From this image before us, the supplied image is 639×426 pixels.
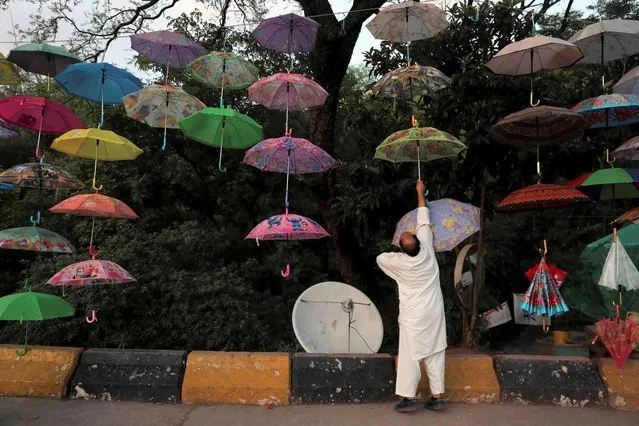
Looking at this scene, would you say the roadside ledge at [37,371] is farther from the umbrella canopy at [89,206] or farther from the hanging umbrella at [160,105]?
the hanging umbrella at [160,105]

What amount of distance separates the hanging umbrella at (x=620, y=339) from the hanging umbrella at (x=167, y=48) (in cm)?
542

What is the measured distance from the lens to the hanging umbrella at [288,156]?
17.1ft

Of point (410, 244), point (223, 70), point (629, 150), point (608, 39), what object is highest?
point (608, 39)

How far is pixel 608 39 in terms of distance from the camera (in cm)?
571

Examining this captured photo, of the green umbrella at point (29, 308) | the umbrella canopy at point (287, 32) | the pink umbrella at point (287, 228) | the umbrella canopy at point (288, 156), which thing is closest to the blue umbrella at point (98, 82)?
the umbrella canopy at point (287, 32)

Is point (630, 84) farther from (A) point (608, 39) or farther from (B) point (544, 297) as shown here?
(B) point (544, 297)

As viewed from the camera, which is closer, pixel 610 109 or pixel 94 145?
pixel 94 145

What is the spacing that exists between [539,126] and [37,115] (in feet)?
18.0

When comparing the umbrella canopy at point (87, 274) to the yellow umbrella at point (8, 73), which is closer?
the umbrella canopy at point (87, 274)

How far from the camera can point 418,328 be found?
4273 millimetres

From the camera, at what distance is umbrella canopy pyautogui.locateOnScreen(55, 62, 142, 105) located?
5425mm

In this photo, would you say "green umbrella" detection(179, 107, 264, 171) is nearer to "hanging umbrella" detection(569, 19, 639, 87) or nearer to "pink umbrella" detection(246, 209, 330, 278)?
"pink umbrella" detection(246, 209, 330, 278)

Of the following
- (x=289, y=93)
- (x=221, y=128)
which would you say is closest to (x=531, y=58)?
(x=289, y=93)

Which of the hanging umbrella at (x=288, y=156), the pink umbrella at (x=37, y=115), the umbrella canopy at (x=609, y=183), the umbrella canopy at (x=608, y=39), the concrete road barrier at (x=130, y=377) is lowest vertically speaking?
the concrete road barrier at (x=130, y=377)
